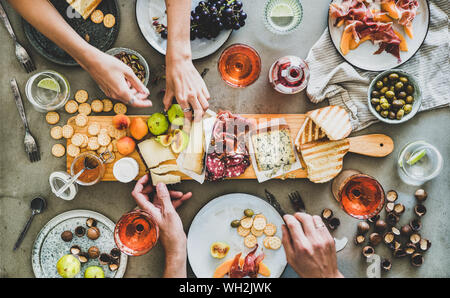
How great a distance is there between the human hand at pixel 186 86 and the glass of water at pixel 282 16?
406 mm

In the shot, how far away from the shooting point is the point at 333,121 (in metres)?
1.28

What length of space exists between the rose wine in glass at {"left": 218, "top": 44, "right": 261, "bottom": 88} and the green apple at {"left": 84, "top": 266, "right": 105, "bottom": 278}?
907mm

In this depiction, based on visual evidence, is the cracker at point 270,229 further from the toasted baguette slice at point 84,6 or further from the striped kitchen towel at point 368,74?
the toasted baguette slice at point 84,6

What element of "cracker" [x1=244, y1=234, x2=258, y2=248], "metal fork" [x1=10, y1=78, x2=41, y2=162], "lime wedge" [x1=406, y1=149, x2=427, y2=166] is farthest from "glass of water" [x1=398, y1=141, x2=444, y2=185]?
"metal fork" [x1=10, y1=78, x2=41, y2=162]

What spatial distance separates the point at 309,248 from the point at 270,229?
172 millimetres

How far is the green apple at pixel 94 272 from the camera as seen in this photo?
1.28 meters

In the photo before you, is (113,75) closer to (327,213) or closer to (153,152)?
(153,152)

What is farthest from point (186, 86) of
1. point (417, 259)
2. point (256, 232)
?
point (417, 259)

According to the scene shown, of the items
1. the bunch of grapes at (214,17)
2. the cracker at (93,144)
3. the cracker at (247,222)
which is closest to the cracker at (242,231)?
the cracker at (247,222)

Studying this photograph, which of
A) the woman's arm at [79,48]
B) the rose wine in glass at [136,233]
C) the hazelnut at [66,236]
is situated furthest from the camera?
the hazelnut at [66,236]

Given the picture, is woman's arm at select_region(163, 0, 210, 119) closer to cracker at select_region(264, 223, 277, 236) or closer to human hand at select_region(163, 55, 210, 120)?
human hand at select_region(163, 55, 210, 120)

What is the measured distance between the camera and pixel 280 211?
1343 mm

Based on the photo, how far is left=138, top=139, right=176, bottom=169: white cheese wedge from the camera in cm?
128
